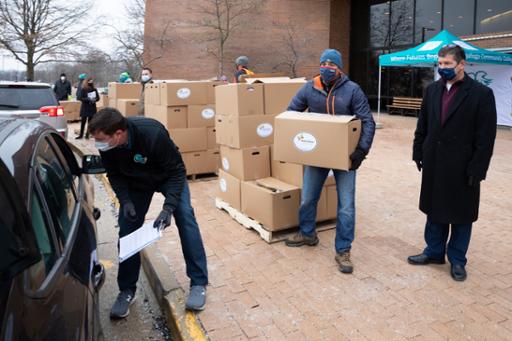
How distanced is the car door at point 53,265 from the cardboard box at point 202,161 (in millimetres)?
4915

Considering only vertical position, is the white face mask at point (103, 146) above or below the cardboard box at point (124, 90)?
below

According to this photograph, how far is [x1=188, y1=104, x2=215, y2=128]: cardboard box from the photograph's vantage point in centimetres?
762

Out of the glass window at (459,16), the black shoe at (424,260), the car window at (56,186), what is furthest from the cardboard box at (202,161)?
the glass window at (459,16)

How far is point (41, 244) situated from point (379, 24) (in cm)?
2318

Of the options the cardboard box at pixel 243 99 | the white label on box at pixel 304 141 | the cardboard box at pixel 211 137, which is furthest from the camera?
the cardboard box at pixel 211 137

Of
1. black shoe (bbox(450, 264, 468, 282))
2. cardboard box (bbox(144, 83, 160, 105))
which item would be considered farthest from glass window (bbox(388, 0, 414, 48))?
black shoe (bbox(450, 264, 468, 282))

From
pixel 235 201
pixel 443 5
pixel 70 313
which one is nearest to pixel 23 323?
pixel 70 313

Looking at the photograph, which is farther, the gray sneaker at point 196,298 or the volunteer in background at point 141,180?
the gray sneaker at point 196,298

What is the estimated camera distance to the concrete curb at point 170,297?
3174 mm

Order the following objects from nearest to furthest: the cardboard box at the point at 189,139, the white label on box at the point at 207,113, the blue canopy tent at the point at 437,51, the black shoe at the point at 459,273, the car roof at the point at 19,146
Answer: the car roof at the point at 19,146, the black shoe at the point at 459,273, the cardboard box at the point at 189,139, the white label on box at the point at 207,113, the blue canopy tent at the point at 437,51

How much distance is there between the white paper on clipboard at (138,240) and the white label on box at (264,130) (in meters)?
2.51

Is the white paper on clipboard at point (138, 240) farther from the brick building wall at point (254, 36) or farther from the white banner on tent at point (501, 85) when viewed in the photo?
the brick building wall at point (254, 36)

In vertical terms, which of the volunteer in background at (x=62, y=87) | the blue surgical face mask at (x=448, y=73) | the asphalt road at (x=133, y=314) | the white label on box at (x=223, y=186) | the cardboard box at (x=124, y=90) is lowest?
the asphalt road at (x=133, y=314)

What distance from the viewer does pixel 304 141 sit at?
13.4 ft
